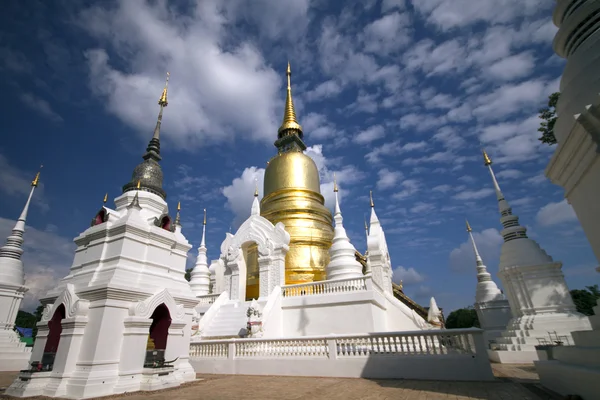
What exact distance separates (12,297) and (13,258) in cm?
187

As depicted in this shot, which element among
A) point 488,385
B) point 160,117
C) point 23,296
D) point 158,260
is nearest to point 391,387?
point 488,385

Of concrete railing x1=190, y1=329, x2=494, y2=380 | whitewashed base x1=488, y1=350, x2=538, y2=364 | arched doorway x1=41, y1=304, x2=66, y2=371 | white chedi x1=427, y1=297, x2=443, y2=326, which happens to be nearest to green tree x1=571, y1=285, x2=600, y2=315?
white chedi x1=427, y1=297, x2=443, y2=326

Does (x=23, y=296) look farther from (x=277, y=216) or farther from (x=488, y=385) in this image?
(x=488, y=385)

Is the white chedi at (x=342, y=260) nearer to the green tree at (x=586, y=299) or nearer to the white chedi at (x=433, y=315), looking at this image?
the white chedi at (x=433, y=315)

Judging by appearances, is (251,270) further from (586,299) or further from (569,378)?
(586,299)

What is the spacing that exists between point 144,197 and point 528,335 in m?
12.8

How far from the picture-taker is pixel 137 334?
21.0 feet

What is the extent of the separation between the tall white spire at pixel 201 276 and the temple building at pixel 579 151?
56.3 ft


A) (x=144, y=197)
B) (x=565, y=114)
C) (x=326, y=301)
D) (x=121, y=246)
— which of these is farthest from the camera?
(x=326, y=301)

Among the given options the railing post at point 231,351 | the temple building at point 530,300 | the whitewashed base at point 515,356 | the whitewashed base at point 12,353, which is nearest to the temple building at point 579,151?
the whitewashed base at point 515,356

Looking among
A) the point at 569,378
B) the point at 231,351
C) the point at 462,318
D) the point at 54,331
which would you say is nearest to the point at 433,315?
the point at 231,351

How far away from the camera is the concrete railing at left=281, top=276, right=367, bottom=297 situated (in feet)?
41.2

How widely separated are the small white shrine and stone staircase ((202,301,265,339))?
15.6ft

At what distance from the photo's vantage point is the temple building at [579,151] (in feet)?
12.0
